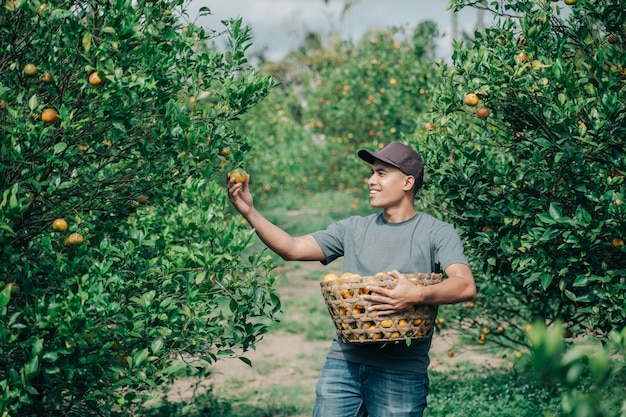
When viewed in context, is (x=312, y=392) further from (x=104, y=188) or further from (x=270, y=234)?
(x=104, y=188)

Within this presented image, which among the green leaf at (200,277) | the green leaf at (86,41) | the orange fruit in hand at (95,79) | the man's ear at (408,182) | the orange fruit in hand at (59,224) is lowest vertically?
the green leaf at (200,277)

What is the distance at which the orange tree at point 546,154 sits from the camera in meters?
3.60

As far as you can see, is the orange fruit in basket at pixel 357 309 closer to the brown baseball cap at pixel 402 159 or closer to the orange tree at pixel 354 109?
the brown baseball cap at pixel 402 159

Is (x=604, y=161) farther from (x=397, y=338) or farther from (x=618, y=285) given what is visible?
(x=397, y=338)

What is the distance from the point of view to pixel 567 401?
4.52 ft

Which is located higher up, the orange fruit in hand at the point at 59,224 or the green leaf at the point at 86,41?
the green leaf at the point at 86,41

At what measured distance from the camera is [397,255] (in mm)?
3416

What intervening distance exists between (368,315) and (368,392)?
1.76 ft

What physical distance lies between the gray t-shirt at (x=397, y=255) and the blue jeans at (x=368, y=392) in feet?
0.14

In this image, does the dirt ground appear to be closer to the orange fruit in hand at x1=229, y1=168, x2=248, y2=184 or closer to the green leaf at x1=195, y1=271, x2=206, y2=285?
the green leaf at x1=195, y1=271, x2=206, y2=285

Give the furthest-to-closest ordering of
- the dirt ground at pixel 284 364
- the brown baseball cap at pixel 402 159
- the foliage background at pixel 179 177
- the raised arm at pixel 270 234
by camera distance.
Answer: the dirt ground at pixel 284 364 < the brown baseball cap at pixel 402 159 < the raised arm at pixel 270 234 < the foliage background at pixel 179 177

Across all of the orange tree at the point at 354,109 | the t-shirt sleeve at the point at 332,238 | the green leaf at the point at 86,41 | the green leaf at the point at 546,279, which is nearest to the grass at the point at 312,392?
the t-shirt sleeve at the point at 332,238

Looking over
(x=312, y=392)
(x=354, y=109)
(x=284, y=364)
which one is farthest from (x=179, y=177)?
(x=354, y=109)

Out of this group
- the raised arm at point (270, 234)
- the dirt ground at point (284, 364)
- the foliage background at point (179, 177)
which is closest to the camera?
the foliage background at point (179, 177)
